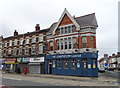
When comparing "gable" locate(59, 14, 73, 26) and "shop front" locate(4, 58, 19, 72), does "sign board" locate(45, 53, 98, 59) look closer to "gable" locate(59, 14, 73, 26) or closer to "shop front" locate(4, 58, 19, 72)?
"gable" locate(59, 14, 73, 26)

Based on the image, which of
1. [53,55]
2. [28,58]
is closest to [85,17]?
[53,55]

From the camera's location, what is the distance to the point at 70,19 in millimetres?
31312

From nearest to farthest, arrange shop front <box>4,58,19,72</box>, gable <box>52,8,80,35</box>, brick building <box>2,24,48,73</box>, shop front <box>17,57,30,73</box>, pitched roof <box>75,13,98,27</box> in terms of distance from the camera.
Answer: pitched roof <box>75,13,98,27</box>
gable <box>52,8,80,35</box>
brick building <box>2,24,48,73</box>
shop front <box>17,57,30,73</box>
shop front <box>4,58,19,72</box>

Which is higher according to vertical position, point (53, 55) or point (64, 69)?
point (53, 55)

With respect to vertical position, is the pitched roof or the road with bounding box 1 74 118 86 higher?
the pitched roof

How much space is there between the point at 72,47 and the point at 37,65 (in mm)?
10668

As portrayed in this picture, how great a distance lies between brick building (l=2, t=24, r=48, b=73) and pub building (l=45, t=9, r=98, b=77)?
246 cm

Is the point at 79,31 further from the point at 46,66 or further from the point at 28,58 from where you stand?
the point at 28,58

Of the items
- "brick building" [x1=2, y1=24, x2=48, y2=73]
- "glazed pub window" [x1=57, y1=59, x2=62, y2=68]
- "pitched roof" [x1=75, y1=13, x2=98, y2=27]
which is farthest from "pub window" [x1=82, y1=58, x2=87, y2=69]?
"brick building" [x1=2, y1=24, x2=48, y2=73]

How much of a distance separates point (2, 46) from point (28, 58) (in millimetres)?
14783

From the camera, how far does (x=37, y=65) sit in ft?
120

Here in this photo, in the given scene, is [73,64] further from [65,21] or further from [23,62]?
[23,62]

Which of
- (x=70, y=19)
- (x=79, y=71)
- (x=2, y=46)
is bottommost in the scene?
(x=79, y=71)

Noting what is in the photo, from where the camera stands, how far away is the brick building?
3641cm
